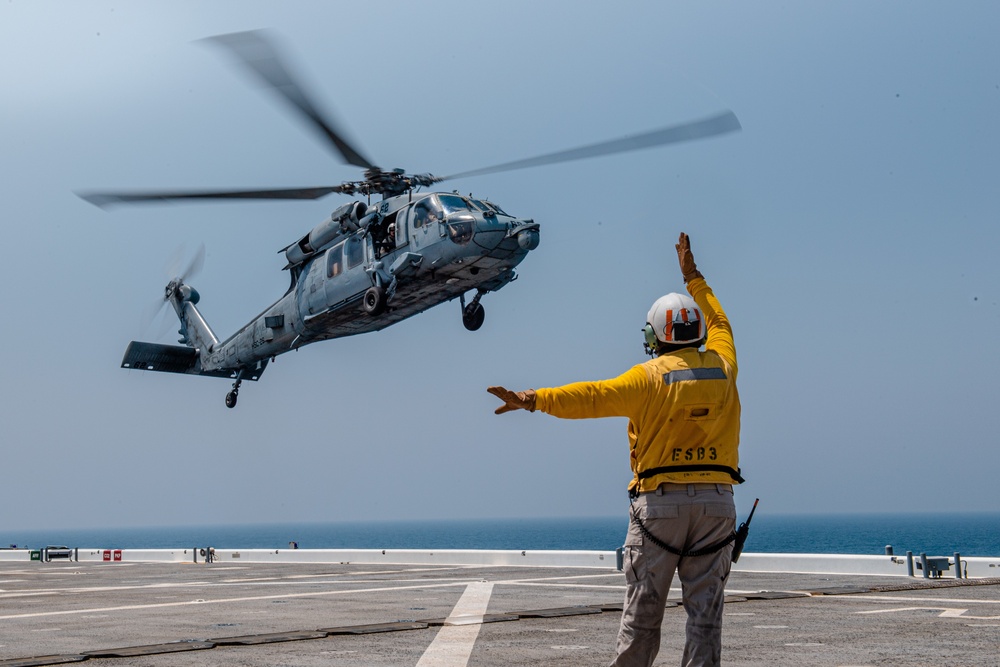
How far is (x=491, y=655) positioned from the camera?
8.62 m

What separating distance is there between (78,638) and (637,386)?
7.62 m

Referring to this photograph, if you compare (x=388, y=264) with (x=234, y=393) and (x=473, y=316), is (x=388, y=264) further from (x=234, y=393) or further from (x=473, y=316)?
(x=234, y=393)

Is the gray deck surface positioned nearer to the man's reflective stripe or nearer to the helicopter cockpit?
the man's reflective stripe

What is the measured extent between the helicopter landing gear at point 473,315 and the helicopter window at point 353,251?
8.58 feet

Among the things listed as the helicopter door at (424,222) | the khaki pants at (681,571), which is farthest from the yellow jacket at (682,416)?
the helicopter door at (424,222)

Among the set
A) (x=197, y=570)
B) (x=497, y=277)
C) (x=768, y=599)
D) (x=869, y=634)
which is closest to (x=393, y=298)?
(x=497, y=277)

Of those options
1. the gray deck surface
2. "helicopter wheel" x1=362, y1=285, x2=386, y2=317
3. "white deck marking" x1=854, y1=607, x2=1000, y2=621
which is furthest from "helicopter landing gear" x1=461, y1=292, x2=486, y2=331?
"white deck marking" x1=854, y1=607, x2=1000, y2=621

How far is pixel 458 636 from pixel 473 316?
15.2 m

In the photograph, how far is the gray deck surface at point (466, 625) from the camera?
28.1 feet

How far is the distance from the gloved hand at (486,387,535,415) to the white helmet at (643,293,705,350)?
113 cm

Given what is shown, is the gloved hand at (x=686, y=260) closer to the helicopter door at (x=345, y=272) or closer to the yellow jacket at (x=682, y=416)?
the yellow jacket at (x=682, y=416)

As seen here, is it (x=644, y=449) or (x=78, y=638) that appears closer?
(x=644, y=449)

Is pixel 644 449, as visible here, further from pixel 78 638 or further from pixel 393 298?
pixel 393 298

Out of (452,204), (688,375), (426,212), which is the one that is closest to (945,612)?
(688,375)
